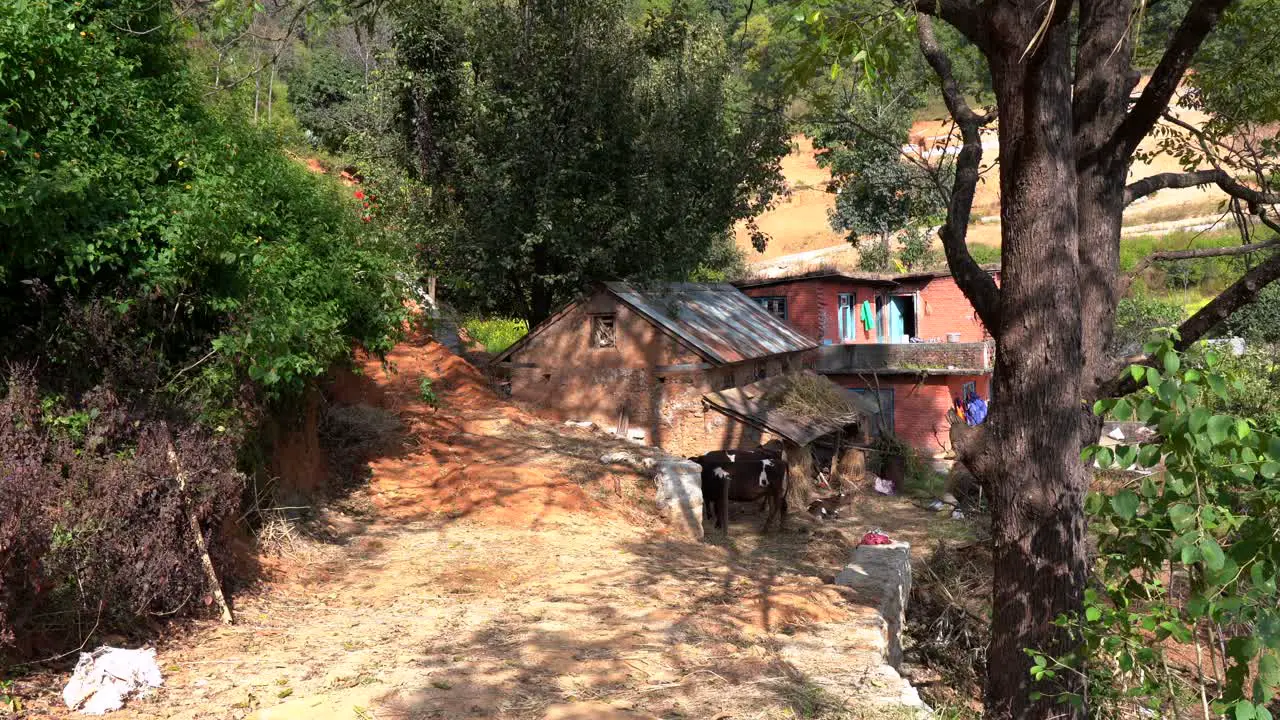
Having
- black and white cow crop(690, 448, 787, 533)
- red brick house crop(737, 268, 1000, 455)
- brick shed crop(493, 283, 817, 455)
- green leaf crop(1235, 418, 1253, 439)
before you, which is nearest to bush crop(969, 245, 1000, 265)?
red brick house crop(737, 268, 1000, 455)

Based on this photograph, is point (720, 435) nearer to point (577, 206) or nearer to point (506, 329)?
point (577, 206)

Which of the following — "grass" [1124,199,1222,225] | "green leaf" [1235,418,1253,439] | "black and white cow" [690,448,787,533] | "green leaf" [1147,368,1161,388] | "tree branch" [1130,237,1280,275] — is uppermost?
"grass" [1124,199,1222,225]

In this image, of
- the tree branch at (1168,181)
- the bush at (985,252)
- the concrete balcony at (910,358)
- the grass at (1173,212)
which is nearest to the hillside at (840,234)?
the grass at (1173,212)

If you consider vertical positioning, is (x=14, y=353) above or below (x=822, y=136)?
below

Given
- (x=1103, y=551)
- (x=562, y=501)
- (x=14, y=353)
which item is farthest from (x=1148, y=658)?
(x=562, y=501)

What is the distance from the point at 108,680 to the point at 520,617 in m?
3.37

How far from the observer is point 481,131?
60.0 ft

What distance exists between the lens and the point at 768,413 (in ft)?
61.2

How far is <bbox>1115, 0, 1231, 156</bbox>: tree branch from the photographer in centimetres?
582

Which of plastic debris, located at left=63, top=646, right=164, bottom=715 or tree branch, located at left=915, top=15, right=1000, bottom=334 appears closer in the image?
plastic debris, located at left=63, top=646, right=164, bottom=715

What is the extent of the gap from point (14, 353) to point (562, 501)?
7172 mm

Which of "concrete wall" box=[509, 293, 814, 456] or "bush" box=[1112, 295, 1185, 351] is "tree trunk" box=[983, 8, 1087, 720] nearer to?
"concrete wall" box=[509, 293, 814, 456]

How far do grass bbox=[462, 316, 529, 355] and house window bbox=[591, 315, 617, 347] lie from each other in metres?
5.70

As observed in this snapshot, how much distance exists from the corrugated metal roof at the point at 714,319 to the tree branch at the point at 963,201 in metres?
11.5
